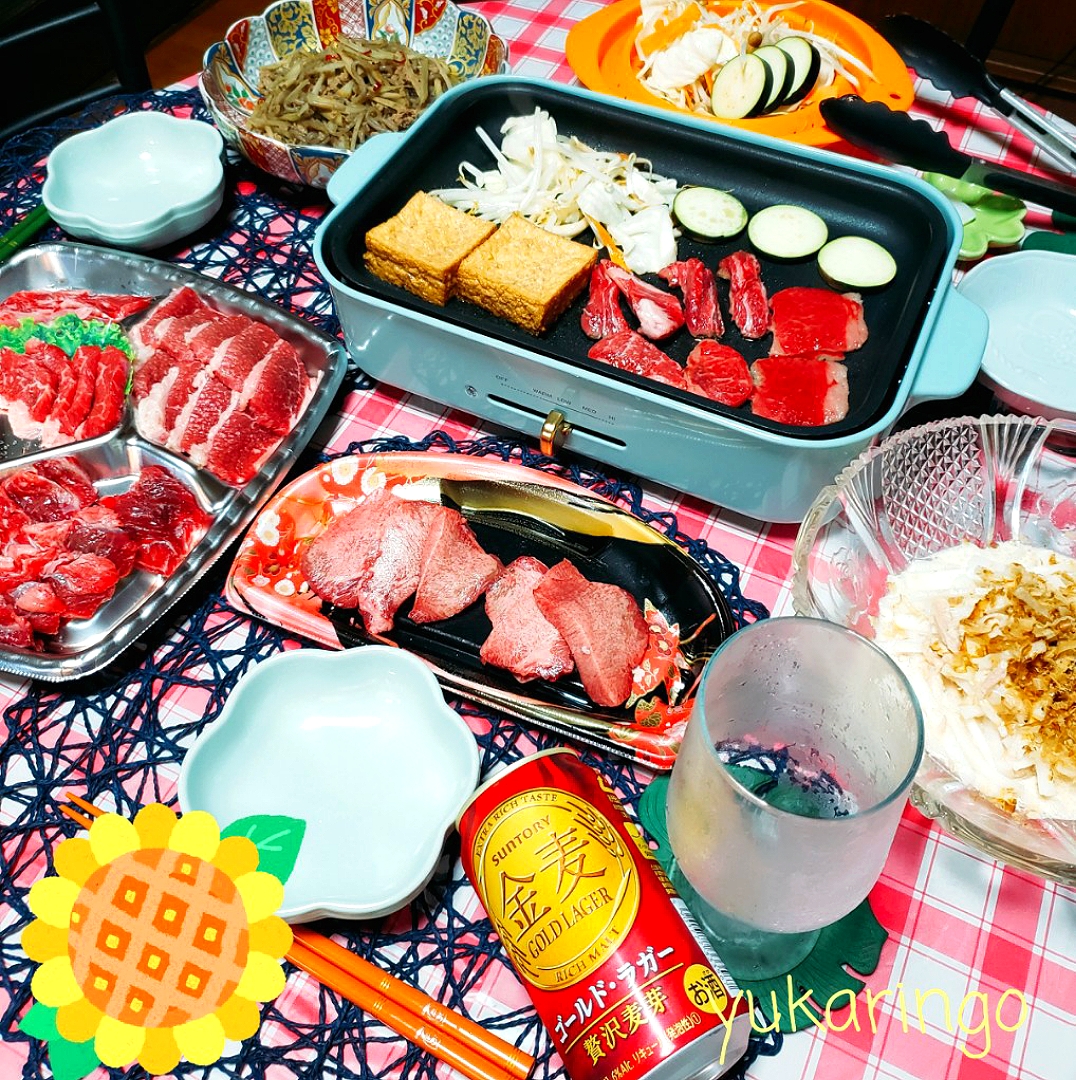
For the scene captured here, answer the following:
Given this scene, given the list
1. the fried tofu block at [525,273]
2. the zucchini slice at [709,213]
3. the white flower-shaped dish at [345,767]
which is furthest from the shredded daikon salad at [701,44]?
the white flower-shaped dish at [345,767]

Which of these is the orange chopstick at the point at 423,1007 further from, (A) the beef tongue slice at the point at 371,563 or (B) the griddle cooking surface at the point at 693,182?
(B) the griddle cooking surface at the point at 693,182

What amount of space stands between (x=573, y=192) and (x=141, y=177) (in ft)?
4.29

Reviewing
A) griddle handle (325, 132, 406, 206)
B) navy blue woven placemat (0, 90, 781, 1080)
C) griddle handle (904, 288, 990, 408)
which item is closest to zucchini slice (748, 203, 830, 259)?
griddle handle (904, 288, 990, 408)

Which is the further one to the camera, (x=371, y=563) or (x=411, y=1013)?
(x=371, y=563)

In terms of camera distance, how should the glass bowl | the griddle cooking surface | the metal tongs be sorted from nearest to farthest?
the glass bowl, the griddle cooking surface, the metal tongs

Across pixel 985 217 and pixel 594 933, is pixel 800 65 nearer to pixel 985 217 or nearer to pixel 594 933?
pixel 985 217

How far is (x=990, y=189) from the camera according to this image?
7.61ft

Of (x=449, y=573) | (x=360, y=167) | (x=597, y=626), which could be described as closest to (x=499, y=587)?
(x=449, y=573)

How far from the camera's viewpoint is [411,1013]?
4.48 ft

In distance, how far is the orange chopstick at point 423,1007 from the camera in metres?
1.32

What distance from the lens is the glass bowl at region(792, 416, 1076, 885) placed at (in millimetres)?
1558

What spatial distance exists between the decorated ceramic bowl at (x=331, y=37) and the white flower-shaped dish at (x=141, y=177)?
14cm

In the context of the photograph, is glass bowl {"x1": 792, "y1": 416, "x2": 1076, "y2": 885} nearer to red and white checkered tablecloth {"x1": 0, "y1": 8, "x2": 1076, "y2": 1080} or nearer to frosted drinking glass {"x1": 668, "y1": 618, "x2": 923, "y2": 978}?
frosted drinking glass {"x1": 668, "y1": 618, "x2": 923, "y2": 978}

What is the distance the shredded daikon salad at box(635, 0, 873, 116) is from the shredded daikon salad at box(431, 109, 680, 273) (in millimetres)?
485
